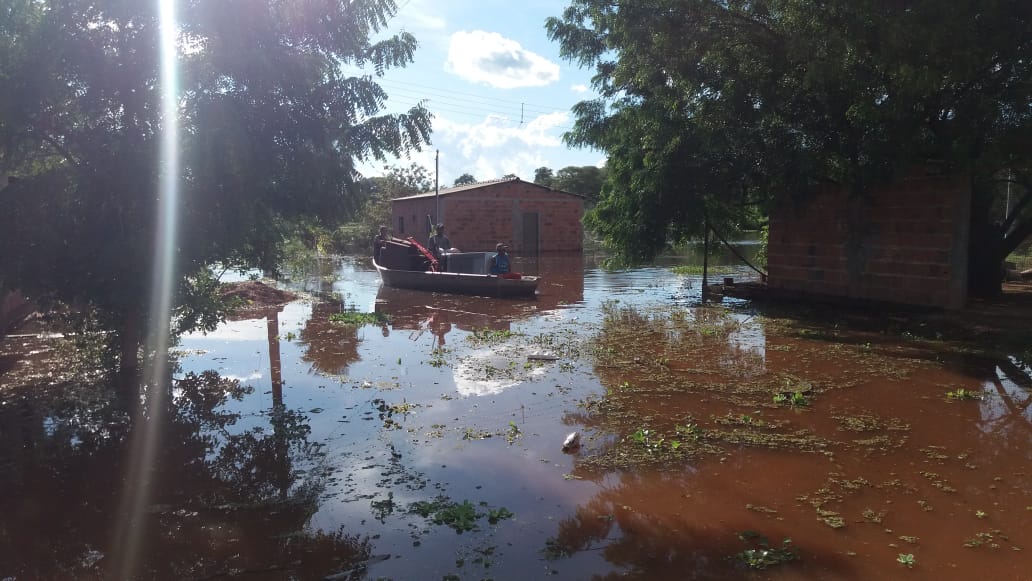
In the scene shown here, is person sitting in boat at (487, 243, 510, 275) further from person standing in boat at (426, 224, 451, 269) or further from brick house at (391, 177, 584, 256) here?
brick house at (391, 177, 584, 256)

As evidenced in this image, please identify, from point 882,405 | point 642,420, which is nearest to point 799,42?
point 882,405

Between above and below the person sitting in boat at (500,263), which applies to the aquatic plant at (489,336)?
below

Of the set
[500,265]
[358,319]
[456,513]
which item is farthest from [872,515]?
[500,265]

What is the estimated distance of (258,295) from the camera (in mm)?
16312

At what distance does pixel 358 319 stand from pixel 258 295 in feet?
16.1

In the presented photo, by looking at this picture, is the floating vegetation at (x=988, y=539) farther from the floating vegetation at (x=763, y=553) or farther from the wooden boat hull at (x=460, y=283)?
the wooden boat hull at (x=460, y=283)

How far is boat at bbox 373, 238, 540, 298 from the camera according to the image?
52.4 feet

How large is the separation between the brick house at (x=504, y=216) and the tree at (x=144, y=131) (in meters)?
22.6

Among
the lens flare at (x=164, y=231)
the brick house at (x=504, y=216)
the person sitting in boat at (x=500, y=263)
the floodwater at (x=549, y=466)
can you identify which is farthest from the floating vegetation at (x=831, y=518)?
the brick house at (x=504, y=216)

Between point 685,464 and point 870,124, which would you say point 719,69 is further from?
point 685,464

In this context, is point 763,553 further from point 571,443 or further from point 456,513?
point 571,443

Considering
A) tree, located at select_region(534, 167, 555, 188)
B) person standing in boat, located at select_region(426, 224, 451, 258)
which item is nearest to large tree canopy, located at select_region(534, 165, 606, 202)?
tree, located at select_region(534, 167, 555, 188)

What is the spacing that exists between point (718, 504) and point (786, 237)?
457 inches

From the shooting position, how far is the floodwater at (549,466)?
3.94m
